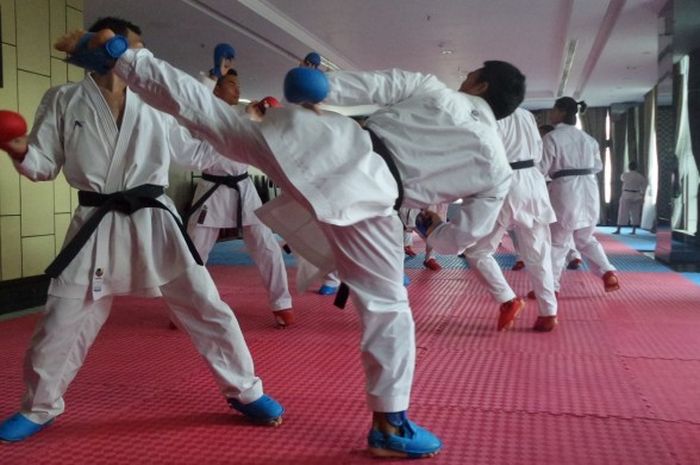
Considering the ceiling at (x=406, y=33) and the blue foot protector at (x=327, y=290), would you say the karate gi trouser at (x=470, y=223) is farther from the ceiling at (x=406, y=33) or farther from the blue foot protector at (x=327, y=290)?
the ceiling at (x=406, y=33)

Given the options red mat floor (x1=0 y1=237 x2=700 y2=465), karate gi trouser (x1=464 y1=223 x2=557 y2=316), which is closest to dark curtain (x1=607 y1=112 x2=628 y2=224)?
red mat floor (x1=0 y1=237 x2=700 y2=465)

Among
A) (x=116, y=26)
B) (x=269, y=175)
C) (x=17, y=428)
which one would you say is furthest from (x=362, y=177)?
(x=17, y=428)

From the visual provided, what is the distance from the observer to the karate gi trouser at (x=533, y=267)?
389 centimetres

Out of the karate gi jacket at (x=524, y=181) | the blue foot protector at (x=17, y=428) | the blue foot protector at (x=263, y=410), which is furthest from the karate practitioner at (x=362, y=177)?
the karate gi jacket at (x=524, y=181)

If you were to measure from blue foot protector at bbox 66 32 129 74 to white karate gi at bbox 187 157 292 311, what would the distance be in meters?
2.24

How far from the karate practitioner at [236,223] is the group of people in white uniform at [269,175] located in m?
1.48

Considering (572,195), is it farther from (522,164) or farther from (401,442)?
(401,442)

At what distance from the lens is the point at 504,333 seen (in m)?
3.86

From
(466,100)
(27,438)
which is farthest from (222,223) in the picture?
(466,100)

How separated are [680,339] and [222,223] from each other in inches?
109

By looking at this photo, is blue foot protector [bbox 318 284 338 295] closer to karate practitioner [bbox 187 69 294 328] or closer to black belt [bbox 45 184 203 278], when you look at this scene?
karate practitioner [bbox 187 69 294 328]

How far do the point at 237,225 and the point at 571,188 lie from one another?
2.76m

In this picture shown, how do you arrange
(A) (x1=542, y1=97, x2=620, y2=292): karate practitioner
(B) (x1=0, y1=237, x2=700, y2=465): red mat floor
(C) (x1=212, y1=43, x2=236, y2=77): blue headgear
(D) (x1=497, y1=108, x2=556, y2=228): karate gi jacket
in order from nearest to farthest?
(B) (x1=0, y1=237, x2=700, y2=465): red mat floor
(C) (x1=212, y1=43, x2=236, y2=77): blue headgear
(D) (x1=497, y1=108, x2=556, y2=228): karate gi jacket
(A) (x1=542, y1=97, x2=620, y2=292): karate practitioner

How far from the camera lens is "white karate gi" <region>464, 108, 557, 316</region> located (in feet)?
12.7
